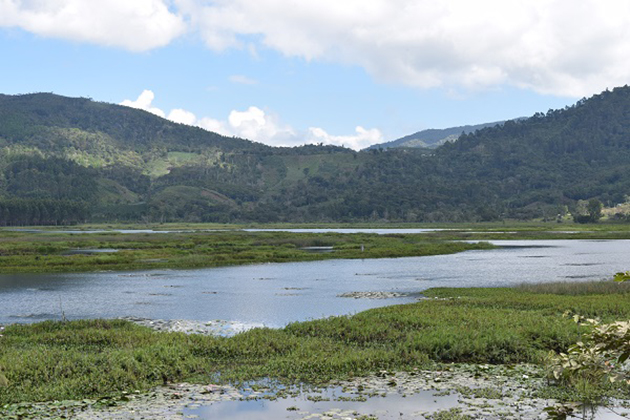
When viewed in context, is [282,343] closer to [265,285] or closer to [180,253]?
[265,285]

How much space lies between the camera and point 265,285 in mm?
68125

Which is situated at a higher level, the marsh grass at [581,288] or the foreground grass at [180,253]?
the foreground grass at [180,253]

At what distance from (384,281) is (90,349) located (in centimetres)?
4512

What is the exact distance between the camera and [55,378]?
78.3ft

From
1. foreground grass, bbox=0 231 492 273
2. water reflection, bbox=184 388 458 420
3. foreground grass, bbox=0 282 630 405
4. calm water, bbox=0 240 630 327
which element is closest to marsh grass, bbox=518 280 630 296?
calm water, bbox=0 240 630 327


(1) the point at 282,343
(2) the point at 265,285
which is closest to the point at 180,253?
(2) the point at 265,285

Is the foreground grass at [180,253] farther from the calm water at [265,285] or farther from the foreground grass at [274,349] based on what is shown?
the foreground grass at [274,349]

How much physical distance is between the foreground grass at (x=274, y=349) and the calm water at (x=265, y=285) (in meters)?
9.76

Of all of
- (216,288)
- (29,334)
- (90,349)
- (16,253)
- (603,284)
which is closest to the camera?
(90,349)

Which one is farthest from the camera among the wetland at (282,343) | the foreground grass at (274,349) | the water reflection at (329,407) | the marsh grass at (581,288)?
the marsh grass at (581,288)

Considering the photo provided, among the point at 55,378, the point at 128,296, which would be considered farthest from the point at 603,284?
the point at 55,378

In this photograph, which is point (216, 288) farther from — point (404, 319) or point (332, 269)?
point (404, 319)

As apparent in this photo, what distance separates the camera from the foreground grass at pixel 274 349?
24.1m

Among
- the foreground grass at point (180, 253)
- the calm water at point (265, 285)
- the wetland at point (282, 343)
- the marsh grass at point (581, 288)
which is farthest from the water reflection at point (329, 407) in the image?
the foreground grass at point (180, 253)
